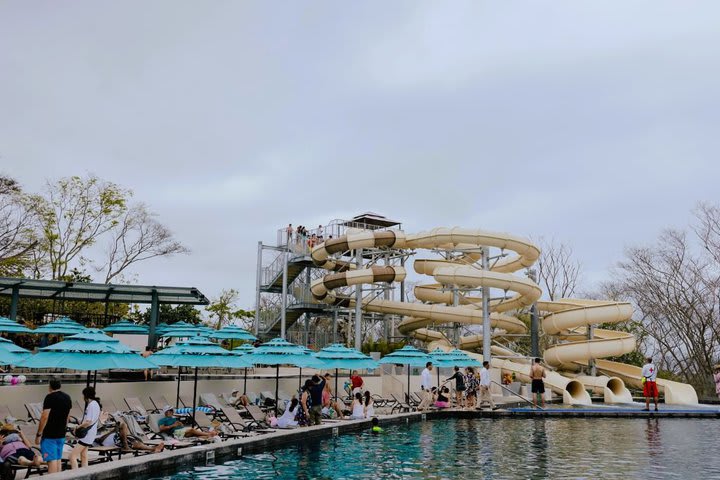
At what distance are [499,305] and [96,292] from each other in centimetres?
1884

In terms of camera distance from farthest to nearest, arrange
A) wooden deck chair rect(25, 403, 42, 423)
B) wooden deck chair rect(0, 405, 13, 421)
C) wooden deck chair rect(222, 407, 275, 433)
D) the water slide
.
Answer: the water slide < wooden deck chair rect(222, 407, 275, 433) < wooden deck chair rect(25, 403, 42, 423) < wooden deck chair rect(0, 405, 13, 421)

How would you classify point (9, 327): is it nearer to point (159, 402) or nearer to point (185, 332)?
point (159, 402)

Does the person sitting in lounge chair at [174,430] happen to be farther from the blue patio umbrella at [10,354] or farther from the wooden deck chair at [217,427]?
the blue patio umbrella at [10,354]

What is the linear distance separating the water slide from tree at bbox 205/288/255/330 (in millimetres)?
19169

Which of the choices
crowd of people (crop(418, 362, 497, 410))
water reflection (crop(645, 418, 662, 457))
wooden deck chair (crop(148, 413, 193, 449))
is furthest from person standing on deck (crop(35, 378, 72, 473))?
crowd of people (crop(418, 362, 497, 410))

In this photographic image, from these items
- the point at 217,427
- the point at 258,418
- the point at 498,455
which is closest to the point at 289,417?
the point at 258,418

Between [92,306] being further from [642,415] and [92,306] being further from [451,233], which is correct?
[642,415]

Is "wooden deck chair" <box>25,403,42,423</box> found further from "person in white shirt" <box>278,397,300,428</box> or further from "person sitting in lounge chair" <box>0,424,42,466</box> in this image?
"person in white shirt" <box>278,397,300,428</box>

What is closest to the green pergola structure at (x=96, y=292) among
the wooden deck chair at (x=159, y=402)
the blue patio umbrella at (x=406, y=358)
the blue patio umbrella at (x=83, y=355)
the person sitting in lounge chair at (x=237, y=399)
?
the person sitting in lounge chair at (x=237, y=399)

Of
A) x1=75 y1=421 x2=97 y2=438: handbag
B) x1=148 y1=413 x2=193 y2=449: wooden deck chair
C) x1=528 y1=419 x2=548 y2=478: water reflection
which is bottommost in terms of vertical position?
x1=528 y1=419 x2=548 y2=478: water reflection

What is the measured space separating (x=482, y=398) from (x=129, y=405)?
12.7 m

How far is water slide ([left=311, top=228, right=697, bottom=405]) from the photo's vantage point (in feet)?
90.5

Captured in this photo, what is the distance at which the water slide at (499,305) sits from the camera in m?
27.6

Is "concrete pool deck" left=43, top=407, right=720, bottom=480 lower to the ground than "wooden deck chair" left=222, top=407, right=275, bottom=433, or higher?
lower
